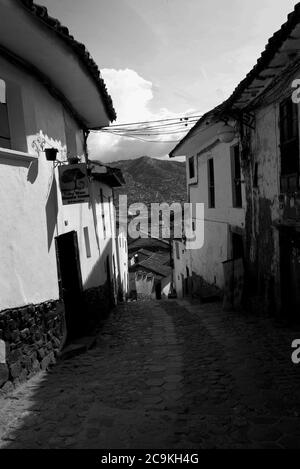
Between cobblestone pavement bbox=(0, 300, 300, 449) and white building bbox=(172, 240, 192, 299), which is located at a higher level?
cobblestone pavement bbox=(0, 300, 300, 449)

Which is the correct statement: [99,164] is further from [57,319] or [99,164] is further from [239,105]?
[57,319]

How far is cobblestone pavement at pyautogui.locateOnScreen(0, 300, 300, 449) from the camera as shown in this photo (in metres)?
3.48

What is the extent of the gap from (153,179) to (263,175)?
2117 inches

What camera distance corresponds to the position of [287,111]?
6914 millimetres

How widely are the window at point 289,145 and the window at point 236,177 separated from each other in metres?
3.13

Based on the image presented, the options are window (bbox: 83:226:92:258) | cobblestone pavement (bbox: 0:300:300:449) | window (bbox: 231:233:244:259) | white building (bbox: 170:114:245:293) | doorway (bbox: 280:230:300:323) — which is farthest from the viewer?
window (bbox: 231:233:244:259)

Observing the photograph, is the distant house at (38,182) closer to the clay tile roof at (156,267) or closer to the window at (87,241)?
the window at (87,241)

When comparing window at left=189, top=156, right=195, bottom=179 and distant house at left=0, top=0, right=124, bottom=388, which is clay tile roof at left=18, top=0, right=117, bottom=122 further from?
window at left=189, top=156, right=195, bottom=179

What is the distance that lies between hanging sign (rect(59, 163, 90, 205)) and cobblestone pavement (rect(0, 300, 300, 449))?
291 cm

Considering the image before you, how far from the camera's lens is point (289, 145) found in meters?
6.98

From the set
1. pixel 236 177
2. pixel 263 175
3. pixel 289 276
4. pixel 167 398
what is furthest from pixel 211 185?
pixel 167 398

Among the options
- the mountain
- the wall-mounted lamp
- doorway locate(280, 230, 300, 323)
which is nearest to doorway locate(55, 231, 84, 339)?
doorway locate(280, 230, 300, 323)
